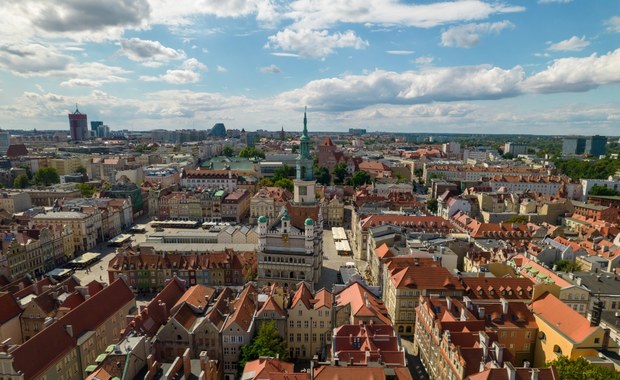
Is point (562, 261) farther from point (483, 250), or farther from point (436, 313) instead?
point (436, 313)

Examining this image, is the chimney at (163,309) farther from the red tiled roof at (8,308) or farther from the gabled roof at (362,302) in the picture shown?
the gabled roof at (362,302)

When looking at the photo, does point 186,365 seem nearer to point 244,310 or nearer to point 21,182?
point 244,310

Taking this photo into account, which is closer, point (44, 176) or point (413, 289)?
point (413, 289)

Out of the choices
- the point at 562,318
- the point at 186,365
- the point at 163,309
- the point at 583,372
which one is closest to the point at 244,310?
the point at 163,309

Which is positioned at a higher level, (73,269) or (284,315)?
(284,315)

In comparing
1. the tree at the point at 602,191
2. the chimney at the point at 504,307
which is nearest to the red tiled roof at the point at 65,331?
the chimney at the point at 504,307

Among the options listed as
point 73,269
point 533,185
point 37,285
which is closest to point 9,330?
point 37,285

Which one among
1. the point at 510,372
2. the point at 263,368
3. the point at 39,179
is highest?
the point at 510,372
